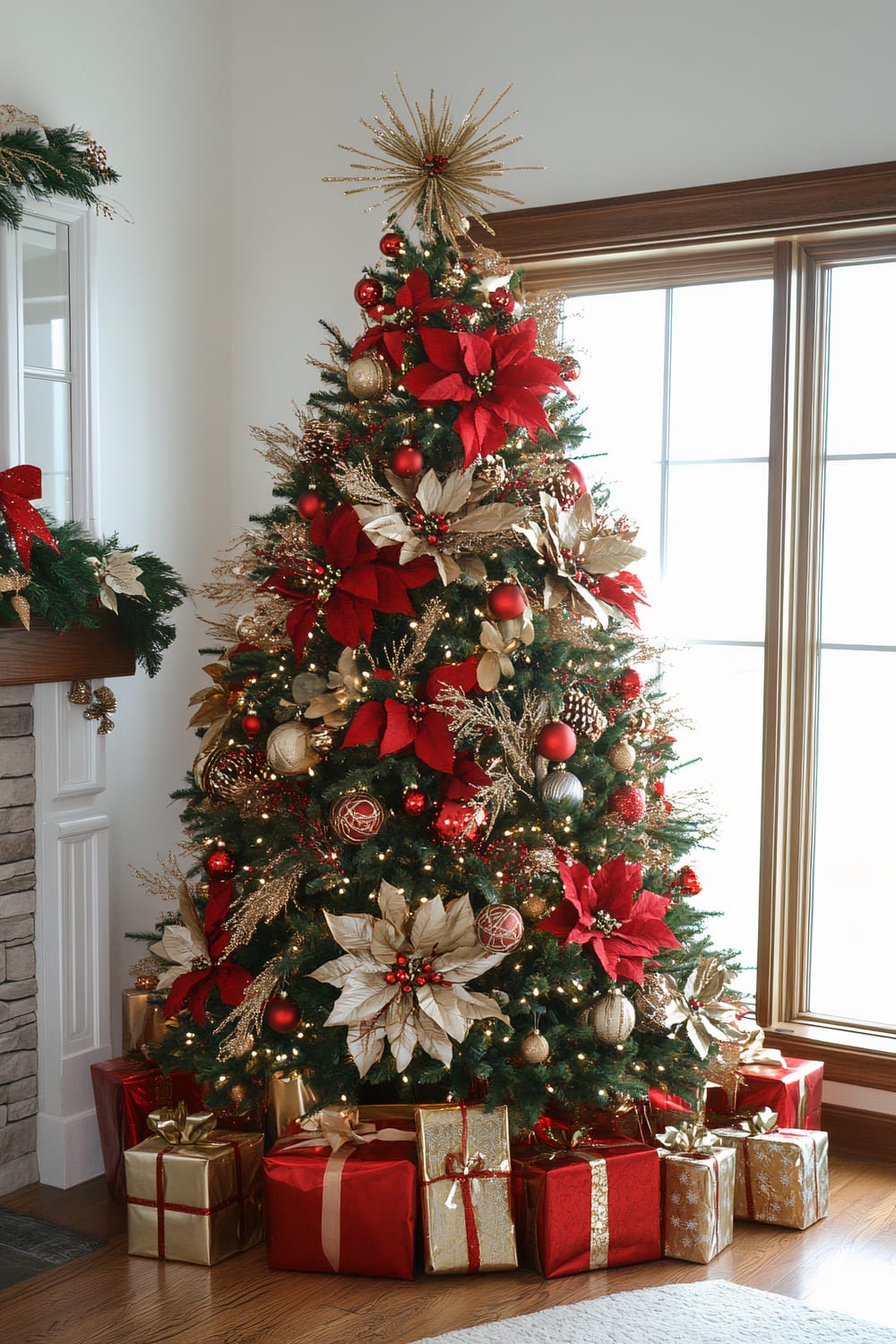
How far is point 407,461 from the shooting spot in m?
2.26

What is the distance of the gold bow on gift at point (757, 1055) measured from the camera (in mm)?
2697

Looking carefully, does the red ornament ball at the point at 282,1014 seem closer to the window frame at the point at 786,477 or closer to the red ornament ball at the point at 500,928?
the red ornament ball at the point at 500,928

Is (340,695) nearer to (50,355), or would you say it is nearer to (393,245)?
(393,245)

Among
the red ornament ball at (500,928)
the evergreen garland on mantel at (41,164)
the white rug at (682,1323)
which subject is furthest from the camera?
the evergreen garland on mantel at (41,164)

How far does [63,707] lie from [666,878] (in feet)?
4.39

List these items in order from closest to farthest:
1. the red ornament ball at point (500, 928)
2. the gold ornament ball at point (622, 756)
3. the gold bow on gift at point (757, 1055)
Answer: the red ornament ball at point (500, 928) → the gold ornament ball at point (622, 756) → the gold bow on gift at point (757, 1055)

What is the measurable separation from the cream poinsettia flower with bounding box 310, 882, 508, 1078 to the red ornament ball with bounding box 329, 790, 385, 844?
0.10m

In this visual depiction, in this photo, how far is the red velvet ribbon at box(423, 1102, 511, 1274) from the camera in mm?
2244

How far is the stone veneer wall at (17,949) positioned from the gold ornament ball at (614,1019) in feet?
4.10

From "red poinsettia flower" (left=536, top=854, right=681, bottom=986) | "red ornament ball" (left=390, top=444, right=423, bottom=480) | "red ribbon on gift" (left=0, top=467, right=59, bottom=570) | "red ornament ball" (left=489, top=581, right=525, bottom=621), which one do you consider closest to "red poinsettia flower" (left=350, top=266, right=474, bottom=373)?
"red ornament ball" (left=390, top=444, right=423, bottom=480)

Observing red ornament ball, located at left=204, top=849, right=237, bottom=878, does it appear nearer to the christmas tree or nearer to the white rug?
the christmas tree

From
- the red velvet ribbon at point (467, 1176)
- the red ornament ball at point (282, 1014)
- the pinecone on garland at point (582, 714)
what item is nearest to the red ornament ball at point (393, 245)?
the pinecone on garland at point (582, 714)

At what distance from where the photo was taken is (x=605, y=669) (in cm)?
248

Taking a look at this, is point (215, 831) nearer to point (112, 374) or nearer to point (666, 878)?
point (666, 878)
